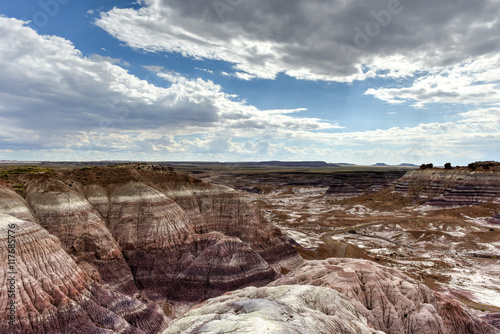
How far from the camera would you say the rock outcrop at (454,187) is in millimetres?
95188

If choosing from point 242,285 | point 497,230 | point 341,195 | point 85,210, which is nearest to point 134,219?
point 85,210

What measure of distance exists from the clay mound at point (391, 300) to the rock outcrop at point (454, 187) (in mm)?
92948

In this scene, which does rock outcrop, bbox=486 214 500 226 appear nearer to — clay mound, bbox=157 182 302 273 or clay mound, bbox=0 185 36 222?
clay mound, bbox=157 182 302 273

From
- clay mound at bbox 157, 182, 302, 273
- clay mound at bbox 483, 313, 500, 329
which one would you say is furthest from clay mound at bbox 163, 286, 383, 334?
clay mound at bbox 157, 182, 302, 273

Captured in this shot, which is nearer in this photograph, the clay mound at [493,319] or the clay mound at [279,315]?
the clay mound at [279,315]

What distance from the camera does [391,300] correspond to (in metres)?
20.6

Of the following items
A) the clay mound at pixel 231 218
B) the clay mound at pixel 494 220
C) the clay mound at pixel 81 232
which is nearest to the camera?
the clay mound at pixel 81 232

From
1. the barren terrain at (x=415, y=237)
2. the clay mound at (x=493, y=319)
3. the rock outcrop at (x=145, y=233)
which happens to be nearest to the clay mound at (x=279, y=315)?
the rock outcrop at (x=145, y=233)

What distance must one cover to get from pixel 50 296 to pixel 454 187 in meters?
124

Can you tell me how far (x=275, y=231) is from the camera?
43219 mm

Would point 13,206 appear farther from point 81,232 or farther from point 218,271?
point 218,271

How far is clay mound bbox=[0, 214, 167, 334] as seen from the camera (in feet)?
57.8

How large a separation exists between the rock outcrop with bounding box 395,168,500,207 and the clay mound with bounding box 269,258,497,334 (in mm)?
92948

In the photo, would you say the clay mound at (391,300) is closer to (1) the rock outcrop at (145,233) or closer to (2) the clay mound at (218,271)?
(2) the clay mound at (218,271)
